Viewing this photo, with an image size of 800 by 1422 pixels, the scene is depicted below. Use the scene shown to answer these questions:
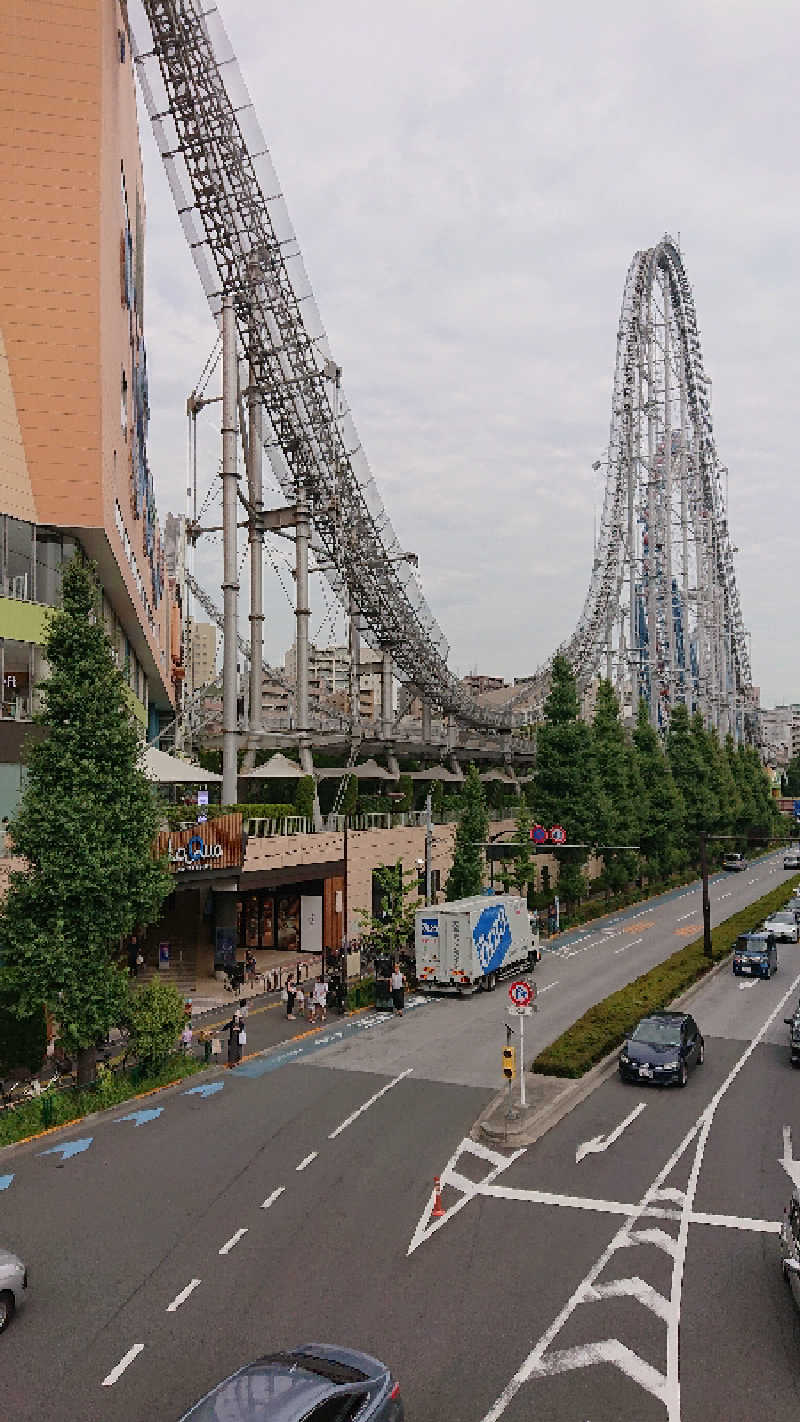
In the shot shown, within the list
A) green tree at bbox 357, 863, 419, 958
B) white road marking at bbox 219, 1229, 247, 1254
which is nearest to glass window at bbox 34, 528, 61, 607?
green tree at bbox 357, 863, 419, 958

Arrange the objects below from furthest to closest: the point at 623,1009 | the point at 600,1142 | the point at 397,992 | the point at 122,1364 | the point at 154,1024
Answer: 1. the point at 397,992
2. the point at 623,1009
3. the point at 154,1024
4. the point at 600,1142
5. the point at 122,1364

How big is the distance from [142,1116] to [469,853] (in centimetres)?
2687

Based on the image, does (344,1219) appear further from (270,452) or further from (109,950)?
(270,452)

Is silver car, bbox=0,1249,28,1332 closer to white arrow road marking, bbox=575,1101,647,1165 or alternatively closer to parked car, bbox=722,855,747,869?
white arrow road marking, bbox=575,1101,647,1165

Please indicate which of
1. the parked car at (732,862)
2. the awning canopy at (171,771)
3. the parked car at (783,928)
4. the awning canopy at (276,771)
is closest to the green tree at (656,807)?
the parked car at (783,928)

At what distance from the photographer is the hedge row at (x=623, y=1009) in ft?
85.0

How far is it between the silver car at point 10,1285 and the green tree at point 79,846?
9595mm

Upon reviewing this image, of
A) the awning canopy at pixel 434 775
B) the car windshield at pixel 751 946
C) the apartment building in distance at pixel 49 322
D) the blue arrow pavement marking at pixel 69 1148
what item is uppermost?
the apartment building in distance at pixel 49 322

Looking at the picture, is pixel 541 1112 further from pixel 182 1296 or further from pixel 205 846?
pixel 205 846

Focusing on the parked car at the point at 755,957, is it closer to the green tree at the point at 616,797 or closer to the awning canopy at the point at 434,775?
the green tree at the point at 616,797

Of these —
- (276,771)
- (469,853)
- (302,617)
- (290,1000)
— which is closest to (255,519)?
(302,617)

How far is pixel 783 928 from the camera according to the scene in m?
52.0

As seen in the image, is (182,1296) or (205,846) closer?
(182,1296)

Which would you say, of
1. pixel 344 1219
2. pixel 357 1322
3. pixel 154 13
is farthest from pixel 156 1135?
pixel 154 13
